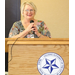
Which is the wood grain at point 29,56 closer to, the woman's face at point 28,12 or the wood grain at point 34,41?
the wood grain at point 34,41

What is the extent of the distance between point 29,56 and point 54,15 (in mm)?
1770

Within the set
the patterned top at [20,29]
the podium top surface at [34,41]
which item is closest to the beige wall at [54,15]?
the patterned top at [20,29]

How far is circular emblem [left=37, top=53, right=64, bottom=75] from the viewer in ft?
2.80

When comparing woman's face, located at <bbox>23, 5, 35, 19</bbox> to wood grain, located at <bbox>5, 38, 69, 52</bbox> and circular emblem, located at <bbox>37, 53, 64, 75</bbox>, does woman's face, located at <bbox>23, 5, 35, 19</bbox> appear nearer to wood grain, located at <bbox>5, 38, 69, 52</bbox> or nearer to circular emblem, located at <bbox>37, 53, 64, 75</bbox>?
wood grain, located at <bbox>5, 38, 69, 52</bbox>

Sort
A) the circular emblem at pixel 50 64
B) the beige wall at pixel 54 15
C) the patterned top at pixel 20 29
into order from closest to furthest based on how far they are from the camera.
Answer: the circular emblem at pixel 50 64, the patterned top at pixel 20 29, the beige wall at pixel 54 15

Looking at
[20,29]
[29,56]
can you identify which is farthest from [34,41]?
[20,29]

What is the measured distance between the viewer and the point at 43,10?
2.46 m

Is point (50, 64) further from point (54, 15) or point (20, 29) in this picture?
point (54, 15)

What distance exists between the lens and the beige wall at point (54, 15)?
2.46 metres

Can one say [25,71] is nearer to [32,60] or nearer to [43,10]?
[32,60]

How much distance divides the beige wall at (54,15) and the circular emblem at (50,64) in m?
1.64

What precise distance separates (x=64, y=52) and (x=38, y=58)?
0.70ft

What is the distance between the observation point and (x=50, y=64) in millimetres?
853
